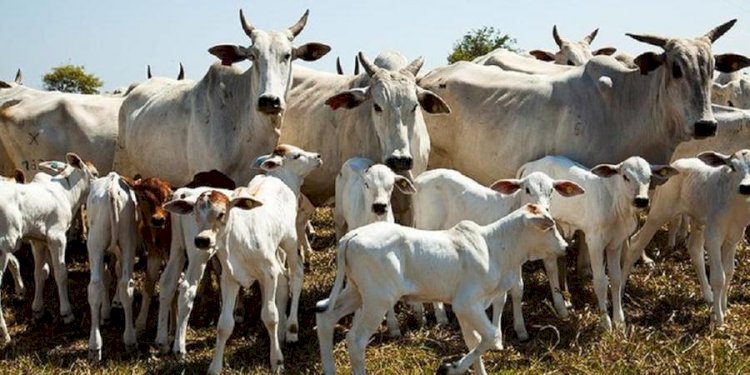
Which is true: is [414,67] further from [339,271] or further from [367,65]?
[339,271]

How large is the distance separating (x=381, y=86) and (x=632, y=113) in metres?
2.66

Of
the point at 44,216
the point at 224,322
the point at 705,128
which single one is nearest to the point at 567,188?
the point at 705,128

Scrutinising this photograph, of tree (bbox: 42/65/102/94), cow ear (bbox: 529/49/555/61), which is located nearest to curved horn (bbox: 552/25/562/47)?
cow ear (bbox: 529/49/555/61)

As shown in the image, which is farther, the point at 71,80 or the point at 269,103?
the point at 71,80

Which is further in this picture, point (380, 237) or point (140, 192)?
point (140, 192)

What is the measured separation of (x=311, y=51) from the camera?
1008 cm

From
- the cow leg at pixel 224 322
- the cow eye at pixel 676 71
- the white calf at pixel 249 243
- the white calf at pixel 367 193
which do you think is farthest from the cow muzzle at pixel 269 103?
the cow eye at pixel 676 71

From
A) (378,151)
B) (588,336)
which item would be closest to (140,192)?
(378,151)

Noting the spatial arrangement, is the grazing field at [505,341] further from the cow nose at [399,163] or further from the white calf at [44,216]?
the cow nose at [399,163]

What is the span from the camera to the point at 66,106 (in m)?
12.5

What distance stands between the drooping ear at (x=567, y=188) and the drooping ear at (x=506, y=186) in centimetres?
30

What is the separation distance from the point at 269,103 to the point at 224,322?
2.67 m

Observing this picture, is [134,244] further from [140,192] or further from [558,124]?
[558,124]

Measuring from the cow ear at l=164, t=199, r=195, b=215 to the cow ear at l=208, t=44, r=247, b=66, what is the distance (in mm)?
2957
